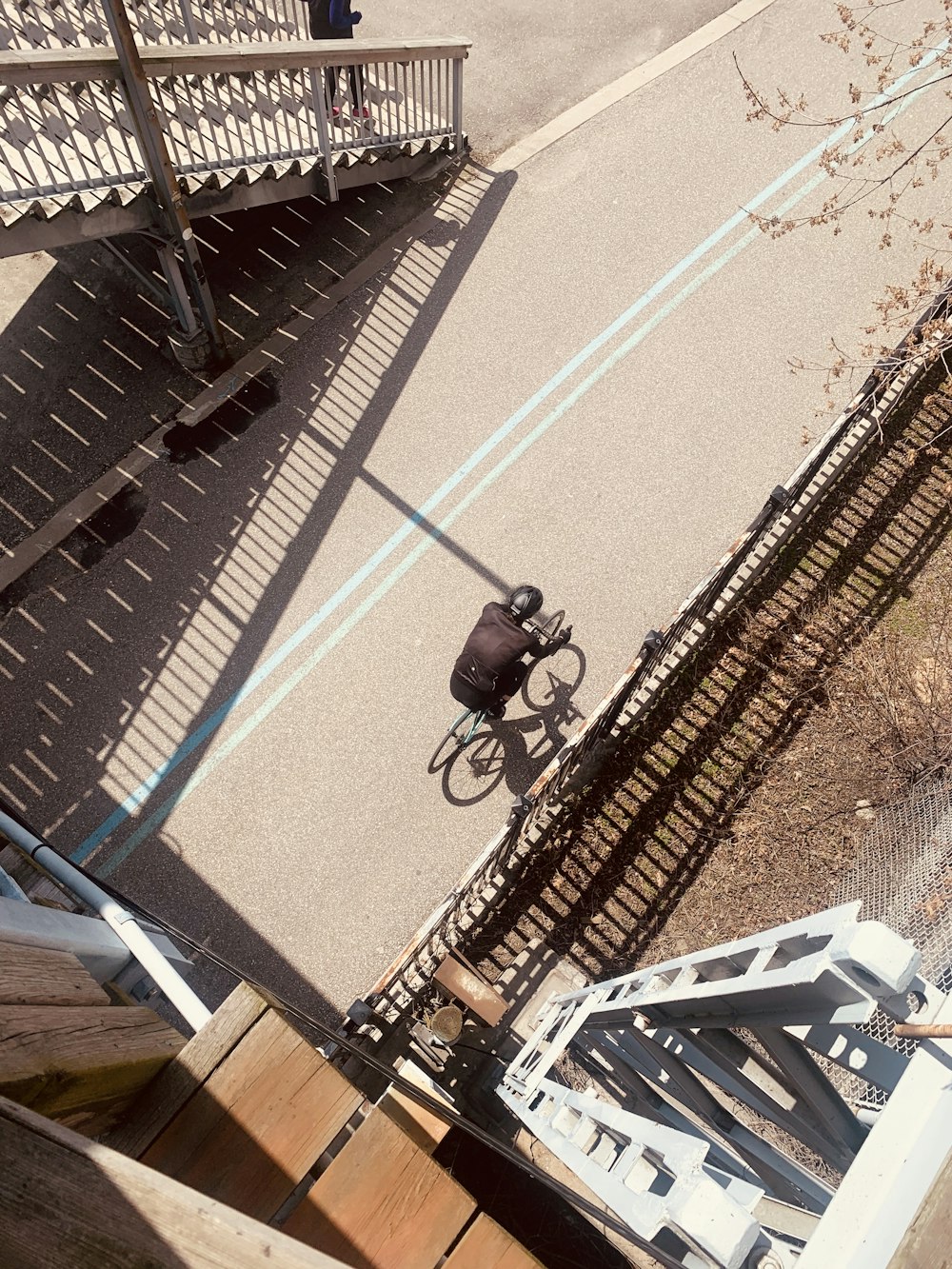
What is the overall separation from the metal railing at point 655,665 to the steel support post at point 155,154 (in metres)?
5.61

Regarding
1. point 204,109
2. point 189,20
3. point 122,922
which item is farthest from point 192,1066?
point 189,20

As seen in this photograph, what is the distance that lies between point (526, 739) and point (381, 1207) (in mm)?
5838

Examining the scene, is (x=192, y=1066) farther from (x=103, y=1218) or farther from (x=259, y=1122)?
(x=103, y=1218)

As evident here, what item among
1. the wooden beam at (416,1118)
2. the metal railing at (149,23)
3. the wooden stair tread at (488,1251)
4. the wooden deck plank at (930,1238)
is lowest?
the wooden beam at (416,1118)

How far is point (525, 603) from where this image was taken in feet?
21.6

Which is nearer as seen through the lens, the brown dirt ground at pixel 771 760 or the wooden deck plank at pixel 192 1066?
the wooden deck plank at pixel 192 1066

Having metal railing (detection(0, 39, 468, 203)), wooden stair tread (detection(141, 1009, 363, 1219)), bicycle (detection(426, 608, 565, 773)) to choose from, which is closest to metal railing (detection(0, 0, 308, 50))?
metal railing (detection(0, 39, 468, 203))

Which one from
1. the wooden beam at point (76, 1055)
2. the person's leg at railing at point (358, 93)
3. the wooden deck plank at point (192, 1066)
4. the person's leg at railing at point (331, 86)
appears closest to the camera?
the wooden beam at point (76, 1055)

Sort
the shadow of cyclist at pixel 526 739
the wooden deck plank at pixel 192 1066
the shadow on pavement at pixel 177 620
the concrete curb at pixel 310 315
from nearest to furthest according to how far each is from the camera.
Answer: the wooden deck plank at pixel 192 1066
the shadow on pavement at pixel 177 620
the shadow of cyclist at pixel 526 739
the concrete curb at pixel 310 315

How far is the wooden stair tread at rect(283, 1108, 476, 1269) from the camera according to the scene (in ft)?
6.28

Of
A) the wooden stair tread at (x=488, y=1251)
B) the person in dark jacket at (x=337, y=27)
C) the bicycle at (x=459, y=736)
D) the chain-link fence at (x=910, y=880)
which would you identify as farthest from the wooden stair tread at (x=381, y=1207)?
the person in dark jacket at (x=337, y=27)

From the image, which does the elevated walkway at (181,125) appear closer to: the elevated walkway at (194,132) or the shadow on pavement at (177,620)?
the elevated walkway at (194,132)

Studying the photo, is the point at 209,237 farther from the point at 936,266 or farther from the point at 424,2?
the point at 936,266

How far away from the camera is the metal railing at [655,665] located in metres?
6.51
